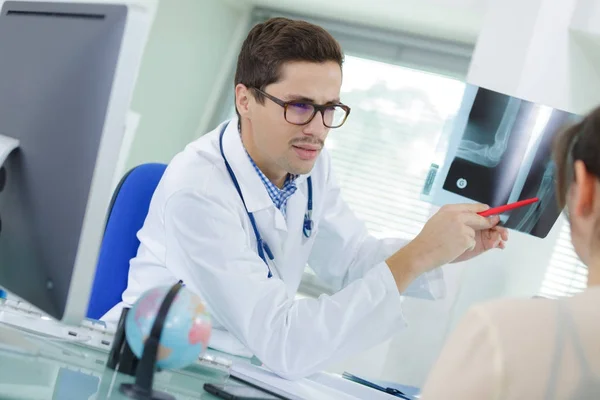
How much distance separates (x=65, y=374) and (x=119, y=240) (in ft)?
2.40

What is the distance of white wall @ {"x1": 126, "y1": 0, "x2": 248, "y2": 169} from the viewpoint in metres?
3.43

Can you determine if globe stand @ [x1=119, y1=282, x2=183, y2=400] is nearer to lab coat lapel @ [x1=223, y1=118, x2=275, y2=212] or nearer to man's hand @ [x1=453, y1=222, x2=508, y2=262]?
lab coat lapel @ [x1=223, y1=118, x2=275, y2=212]

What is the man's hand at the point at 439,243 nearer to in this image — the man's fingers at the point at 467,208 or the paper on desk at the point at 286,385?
the man's fingers at the point at 467,208

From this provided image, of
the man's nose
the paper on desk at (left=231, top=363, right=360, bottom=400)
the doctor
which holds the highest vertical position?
the man's nose

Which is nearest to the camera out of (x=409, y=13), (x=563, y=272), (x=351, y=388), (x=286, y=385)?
(x=286, y=385)

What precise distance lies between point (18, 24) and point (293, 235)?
0.86 metres

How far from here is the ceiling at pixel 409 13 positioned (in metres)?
2.97

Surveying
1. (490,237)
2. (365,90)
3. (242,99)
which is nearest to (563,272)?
(490,237)

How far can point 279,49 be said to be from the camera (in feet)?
5.82

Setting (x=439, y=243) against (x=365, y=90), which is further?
(x=365, y=90)

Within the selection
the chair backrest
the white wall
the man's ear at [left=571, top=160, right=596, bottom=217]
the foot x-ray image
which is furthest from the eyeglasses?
the white wall

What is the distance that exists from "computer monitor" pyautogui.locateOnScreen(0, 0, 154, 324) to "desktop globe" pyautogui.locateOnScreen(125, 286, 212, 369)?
3.4 inches

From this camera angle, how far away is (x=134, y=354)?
1106 mm

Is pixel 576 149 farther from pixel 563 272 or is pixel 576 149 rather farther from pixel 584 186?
pixel 563 272
